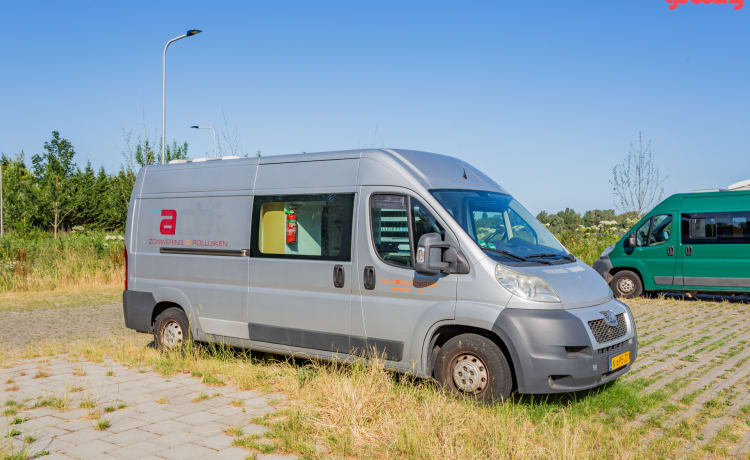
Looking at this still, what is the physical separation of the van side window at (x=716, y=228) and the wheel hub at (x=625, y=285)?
1.48m

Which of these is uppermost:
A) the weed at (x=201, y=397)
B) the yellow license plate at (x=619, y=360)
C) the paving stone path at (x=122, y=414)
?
the yellow license plate at (x=619, y=360)

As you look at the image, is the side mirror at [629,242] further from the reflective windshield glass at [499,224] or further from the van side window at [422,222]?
the van side window at [422,222]

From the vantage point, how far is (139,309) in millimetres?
8555

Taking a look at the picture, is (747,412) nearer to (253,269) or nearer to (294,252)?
(294,252)

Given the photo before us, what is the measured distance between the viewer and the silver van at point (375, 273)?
577 cm

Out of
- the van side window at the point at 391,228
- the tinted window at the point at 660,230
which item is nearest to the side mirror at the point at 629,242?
the tinted window at the point at 660,230

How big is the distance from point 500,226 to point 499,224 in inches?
1.4

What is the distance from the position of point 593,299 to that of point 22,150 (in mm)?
56084

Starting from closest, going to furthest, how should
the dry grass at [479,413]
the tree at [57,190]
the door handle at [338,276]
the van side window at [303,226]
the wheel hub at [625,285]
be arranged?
the dry grass at [479,413], the door handle at [338,276], the van side window at [303,226], the wheel hub at [625,285], the tree at [57,190]

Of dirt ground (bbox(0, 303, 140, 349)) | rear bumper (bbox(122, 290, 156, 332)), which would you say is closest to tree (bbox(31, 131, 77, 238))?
dirt ground (bbox(0, 303, 140, 349))

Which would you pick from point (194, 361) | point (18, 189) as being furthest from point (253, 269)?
point (18, 189)

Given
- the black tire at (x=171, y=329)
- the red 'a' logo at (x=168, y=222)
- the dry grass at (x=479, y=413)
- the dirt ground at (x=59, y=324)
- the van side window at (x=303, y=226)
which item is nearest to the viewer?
the dry grass at (x=479, y=413)

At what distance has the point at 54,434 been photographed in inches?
203

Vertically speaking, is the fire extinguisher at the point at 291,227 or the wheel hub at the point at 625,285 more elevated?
the fire extinguisher at the point at 291,227
